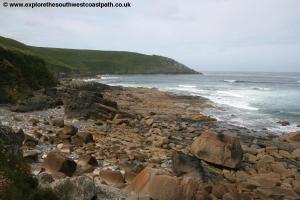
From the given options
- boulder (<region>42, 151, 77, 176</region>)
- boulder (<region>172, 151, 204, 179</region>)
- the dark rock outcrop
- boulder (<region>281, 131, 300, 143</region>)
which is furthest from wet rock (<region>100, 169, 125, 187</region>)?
boulder (<region>281, 131, 300, 143</region>)

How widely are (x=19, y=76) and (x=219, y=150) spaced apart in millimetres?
22062

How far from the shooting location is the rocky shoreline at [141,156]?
1184 cm

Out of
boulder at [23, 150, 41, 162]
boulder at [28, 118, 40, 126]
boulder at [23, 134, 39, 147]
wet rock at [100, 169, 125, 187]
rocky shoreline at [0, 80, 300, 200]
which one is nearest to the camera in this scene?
rocky shoreline at [0, 80, 300, 200]

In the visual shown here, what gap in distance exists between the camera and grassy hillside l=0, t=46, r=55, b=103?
30.0 m

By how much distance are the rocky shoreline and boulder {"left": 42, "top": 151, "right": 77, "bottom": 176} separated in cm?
4

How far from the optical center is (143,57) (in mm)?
192500

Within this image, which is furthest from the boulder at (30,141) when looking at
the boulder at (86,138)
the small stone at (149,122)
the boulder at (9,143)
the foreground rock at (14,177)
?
the small stone at (149,122)

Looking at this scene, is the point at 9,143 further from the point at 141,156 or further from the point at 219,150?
the point at 219,150

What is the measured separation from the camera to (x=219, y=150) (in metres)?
17.7

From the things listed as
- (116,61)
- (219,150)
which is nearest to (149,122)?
(219,150)

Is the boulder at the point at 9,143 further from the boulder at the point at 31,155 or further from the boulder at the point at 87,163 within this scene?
the boulder at the point at 87,163

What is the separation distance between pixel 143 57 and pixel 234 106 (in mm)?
148900

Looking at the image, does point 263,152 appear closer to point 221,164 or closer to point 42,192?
point 221,164

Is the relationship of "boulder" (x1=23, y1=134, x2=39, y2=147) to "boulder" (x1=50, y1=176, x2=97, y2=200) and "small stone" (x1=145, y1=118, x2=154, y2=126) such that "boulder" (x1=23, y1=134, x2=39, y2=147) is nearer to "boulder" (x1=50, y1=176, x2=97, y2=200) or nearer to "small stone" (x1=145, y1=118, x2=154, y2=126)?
"boulder" (x1=50, y1=176, x2=97, y2=200)
